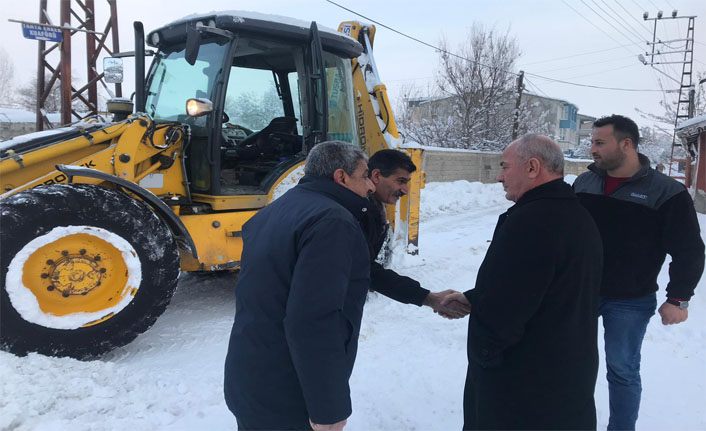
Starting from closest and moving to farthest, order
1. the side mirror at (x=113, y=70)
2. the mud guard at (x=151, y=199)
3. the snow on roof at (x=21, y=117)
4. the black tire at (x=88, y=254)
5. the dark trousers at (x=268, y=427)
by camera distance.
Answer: the dark trousers at (x=268, y=427) → the black tire at (x=88, y=254) → the mud guard at (x=151, y=199) → the side mirror at (x=113, y=70) → the snow on roof at (x=21, y=117)

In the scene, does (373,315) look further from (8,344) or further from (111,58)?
(111,58)

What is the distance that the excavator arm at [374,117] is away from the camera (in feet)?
19.5

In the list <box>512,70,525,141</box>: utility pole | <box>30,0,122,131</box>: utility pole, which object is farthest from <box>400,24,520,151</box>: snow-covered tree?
<box>30,0,122,131</box>: utility pole

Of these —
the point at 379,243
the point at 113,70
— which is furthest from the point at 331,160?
the point at 113,70

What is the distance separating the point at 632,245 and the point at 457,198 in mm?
10858

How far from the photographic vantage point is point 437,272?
6.30m

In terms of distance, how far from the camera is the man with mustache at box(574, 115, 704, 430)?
105 inches

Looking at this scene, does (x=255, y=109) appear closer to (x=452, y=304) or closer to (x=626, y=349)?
(x=452, y=304)

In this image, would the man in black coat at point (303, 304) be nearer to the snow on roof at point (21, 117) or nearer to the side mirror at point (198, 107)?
the side mirror at point (198, 107)

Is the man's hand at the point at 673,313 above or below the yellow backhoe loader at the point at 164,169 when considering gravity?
below

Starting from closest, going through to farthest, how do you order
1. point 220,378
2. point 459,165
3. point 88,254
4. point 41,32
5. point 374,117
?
1. point 220,378
2. point 88,254
3. point 374,117
4. point 41,32
5. point 459,165

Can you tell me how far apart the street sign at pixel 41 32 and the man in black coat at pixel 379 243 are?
422 inches

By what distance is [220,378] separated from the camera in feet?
11.1

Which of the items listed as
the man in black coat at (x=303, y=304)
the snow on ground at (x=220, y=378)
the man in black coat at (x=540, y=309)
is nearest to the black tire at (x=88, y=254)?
the snow on ground at (x=220, y=378)
